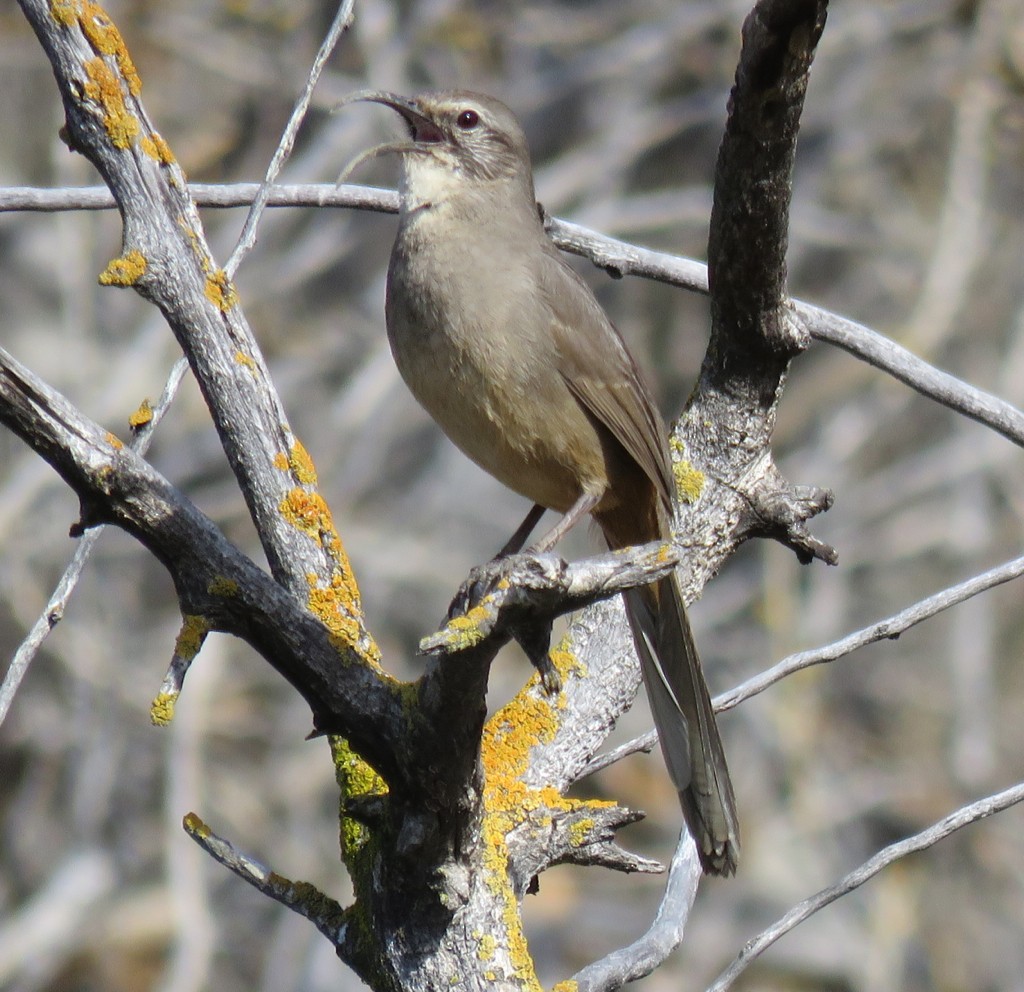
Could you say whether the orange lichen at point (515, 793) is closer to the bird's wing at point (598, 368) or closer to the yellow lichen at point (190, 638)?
the yellow lichen at point (190, 638)

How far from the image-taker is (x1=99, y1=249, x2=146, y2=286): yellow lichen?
260 cm

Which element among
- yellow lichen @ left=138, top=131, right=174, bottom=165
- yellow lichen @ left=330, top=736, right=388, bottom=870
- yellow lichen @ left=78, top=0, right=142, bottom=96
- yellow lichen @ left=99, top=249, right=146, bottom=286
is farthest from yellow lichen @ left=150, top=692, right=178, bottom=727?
yellow lichen @ left=78, top=0, right=142, bottom=96

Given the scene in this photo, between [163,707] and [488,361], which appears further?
[488,361]

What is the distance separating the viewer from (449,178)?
4.21 meters

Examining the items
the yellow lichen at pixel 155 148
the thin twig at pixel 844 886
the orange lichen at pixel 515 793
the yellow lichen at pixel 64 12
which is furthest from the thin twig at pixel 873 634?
the yellow lichen at pixel 64 12

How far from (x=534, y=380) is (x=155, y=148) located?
1.38 metres

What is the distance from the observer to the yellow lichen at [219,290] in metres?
2.73

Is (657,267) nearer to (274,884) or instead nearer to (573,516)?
(573,516)

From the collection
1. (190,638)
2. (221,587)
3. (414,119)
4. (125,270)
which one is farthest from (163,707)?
(414,119)

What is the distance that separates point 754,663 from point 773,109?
5994 mm

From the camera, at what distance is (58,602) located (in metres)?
2.48

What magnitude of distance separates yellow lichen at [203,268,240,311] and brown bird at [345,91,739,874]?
102 cm

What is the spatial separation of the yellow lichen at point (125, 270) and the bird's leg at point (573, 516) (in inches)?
51.2

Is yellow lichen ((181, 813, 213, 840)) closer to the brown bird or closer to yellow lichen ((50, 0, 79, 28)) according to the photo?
the brown bird
